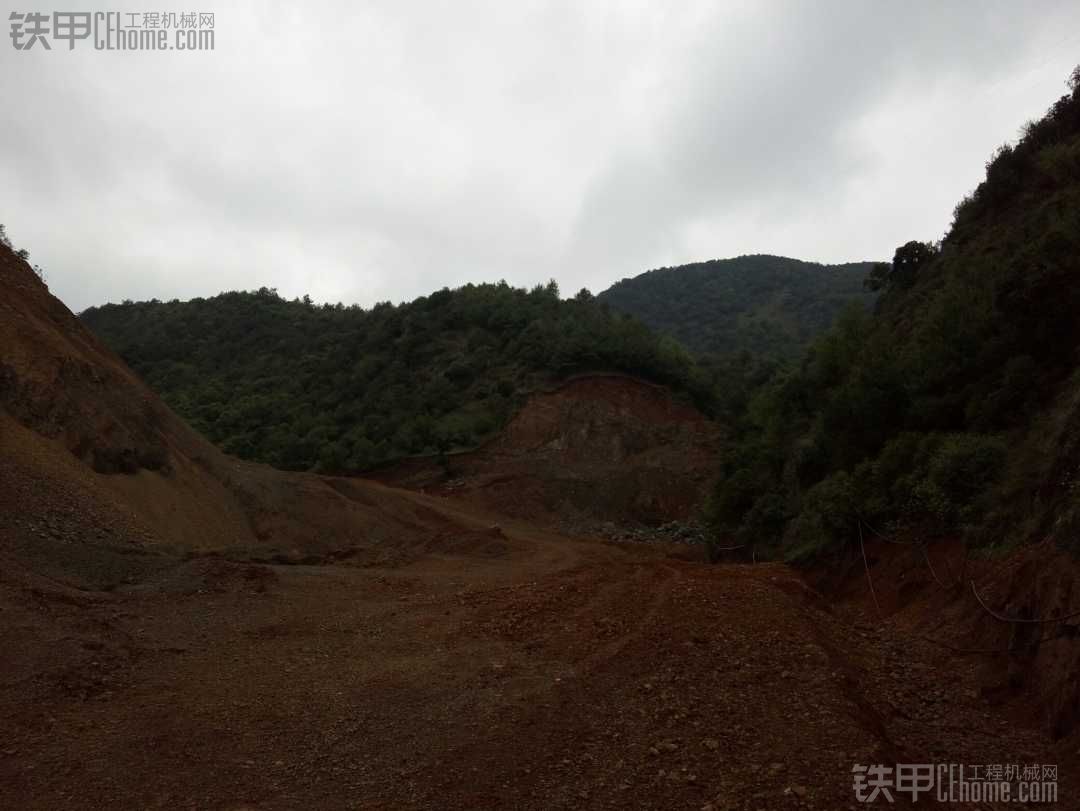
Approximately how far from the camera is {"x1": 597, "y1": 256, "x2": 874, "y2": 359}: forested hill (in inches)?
2549

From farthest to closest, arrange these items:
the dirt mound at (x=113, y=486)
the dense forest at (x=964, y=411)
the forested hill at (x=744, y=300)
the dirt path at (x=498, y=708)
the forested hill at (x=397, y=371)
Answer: the forested hill at (x=744, y=300) < the forested hill at (x=397, y=371) < the dirt mound at (x=113, y=486) < the dense forest at (x=964, y=411) < the dirt path at (x=498, y=708)

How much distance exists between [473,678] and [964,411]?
8.59 metres

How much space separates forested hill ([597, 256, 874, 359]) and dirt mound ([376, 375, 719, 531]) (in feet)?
74.1

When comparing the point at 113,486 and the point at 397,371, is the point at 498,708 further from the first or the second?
the point at 397,371

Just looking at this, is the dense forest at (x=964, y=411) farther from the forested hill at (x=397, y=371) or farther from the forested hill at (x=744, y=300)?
the forested hill at (x=744, y=300)

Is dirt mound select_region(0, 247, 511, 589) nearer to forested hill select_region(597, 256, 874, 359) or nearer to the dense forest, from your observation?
the dense forest

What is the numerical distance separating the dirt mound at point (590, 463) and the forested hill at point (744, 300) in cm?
2258

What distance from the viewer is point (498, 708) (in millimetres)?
6148

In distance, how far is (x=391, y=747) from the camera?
219 inches

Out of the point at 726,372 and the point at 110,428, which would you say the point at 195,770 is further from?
the point at 726,372

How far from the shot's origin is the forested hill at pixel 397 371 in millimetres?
34375

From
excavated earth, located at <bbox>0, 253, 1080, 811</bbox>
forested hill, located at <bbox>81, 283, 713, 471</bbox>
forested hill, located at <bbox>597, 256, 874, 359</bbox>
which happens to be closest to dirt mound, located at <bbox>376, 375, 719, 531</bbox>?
forested hill, located at <bbox>81, 283, 713, 471</bbox>

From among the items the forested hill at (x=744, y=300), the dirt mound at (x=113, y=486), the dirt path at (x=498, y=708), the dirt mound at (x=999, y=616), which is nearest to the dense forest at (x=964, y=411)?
the dirt mound at (x=999, y=616)

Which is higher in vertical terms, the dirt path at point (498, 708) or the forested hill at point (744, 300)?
the forested hill at point (744, 300)
